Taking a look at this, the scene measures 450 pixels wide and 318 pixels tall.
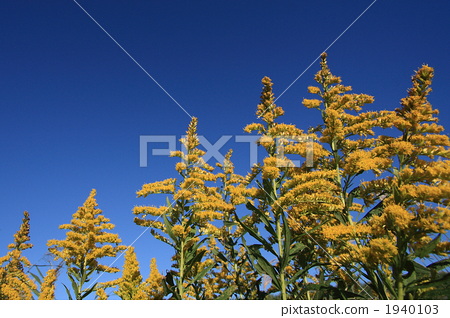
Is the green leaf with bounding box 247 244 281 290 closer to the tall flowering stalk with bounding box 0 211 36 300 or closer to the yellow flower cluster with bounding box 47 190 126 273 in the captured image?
the yellow flower cluster with bounding box 47 190 126 273

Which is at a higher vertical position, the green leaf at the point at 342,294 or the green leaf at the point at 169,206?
the green leaf at the point at 169,206

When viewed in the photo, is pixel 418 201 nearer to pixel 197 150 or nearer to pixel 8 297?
pixel 197 150

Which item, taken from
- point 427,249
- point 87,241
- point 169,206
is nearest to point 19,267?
point 87,241

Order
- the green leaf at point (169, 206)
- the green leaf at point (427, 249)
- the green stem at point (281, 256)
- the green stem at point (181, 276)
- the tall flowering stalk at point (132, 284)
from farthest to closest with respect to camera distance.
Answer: the tall flowering stalk at point (132, 284)
the green leaf at point (169, 206)
the green stem at point (181, 276)
the green stem at point (281, 256)
the green leaf at point (427, 249)

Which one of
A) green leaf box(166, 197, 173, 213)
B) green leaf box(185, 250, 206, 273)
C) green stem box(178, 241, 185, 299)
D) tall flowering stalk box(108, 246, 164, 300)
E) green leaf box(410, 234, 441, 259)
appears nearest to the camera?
green leaf box(410, 234, 441, 259)

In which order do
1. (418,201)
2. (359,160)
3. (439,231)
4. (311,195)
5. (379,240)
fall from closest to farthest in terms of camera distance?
1. (439,231)
2. (379,240)
3. (418,201)
4. (359,160)
5. (311,195)

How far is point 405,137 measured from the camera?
602 centimetres

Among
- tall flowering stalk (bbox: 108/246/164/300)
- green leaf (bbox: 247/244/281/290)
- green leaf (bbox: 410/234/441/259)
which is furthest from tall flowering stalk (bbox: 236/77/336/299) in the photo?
tall flowering stalk (bbox: 108/246/164/300)

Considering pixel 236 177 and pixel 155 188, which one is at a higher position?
pixel 236 177

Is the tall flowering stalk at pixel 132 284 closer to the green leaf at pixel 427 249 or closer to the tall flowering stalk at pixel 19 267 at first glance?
the tall flowering stalk at pixel 19 267

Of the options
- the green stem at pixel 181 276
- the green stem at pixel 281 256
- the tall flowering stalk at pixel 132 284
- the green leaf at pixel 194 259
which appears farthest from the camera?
the tall flowering stalk at pixel 132 284

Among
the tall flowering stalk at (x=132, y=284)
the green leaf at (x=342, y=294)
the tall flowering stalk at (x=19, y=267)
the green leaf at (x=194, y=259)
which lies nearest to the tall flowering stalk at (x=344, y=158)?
the green leaf at (x=342, y=294)

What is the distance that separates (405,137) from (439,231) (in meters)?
2.12
